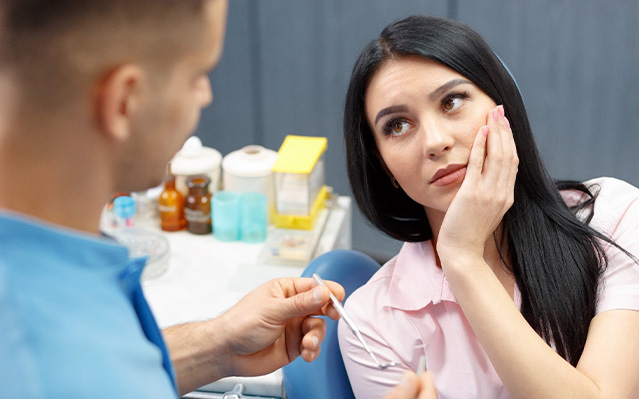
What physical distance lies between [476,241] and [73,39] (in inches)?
35.5

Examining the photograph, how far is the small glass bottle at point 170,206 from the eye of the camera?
2.42 metres

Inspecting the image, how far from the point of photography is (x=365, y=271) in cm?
182

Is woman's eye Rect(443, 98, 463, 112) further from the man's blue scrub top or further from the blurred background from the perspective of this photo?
the blurred background

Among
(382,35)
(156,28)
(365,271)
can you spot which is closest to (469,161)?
(382,35)

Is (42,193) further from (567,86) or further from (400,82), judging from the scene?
(567,86)

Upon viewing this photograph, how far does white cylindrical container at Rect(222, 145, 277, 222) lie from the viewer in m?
2.41

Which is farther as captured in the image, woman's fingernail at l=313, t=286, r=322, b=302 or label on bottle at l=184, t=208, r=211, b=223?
label on bottle at l=184, t=208, r=211, b=223

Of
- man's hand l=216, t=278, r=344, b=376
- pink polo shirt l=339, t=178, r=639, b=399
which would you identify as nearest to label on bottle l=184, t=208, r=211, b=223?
pink polo shirt l=339, t=178, r=639, b=399

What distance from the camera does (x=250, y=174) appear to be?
2.40m

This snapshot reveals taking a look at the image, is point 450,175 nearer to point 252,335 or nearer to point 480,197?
point 480,197

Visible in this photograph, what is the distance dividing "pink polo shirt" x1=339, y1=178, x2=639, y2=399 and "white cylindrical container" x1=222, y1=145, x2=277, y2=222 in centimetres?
81

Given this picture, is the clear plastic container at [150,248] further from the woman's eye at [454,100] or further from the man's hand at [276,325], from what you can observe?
the woman's eye at [454,100]

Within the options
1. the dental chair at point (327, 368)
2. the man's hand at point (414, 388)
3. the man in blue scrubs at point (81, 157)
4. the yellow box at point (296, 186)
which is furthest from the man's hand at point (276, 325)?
the yellow box at point (296, 186)

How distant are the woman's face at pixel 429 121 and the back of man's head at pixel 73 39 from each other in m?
0.82
